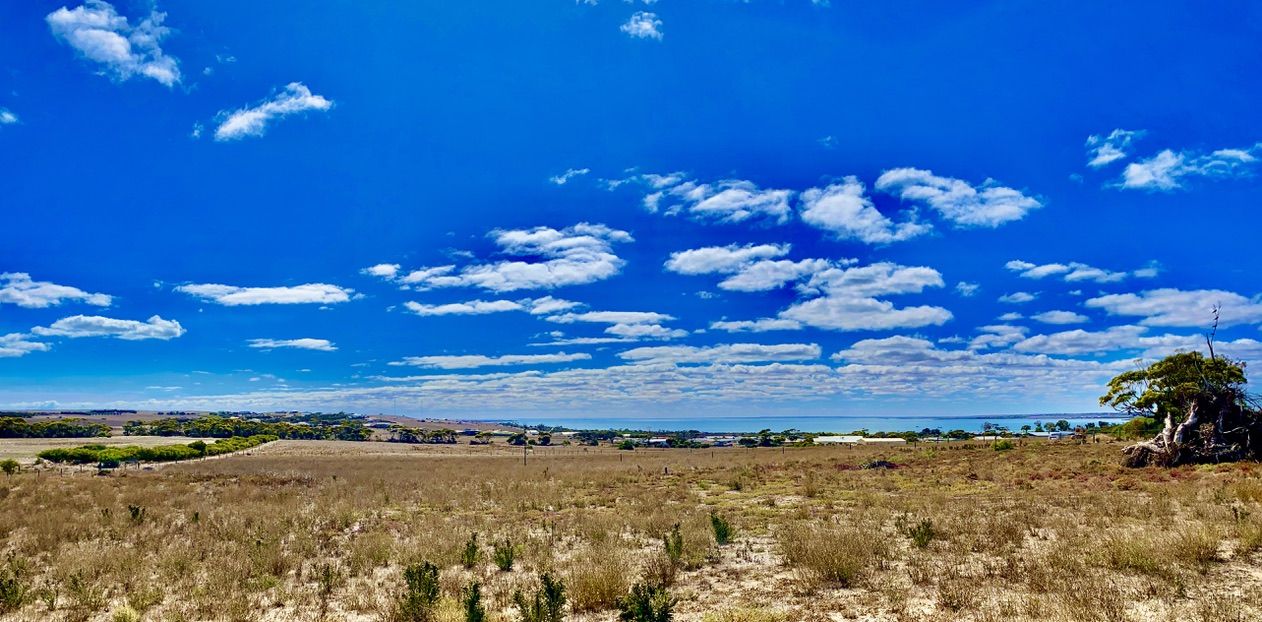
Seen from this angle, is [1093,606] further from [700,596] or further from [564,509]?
[564,509]

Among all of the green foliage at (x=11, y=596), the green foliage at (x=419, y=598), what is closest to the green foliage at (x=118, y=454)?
the green foliage at (x=11, y=596)

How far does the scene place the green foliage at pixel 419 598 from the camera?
9688 mm

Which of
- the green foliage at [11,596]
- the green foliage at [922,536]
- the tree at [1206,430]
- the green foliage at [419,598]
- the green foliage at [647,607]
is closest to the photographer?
the green foliage at [647,607]

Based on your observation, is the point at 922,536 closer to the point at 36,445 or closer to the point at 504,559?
the point at 504,559

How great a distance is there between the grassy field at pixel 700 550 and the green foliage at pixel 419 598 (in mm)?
297

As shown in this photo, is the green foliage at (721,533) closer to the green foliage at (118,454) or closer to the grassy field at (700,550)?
the grassy field at (700,550)

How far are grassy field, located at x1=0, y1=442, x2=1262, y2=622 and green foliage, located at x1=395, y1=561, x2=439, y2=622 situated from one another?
0.97 ft

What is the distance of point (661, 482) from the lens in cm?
3425

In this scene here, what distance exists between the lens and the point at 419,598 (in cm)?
988

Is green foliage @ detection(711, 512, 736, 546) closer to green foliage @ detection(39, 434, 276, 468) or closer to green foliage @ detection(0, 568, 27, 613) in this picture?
green foliage @ detection(0, 568, 27, 613)

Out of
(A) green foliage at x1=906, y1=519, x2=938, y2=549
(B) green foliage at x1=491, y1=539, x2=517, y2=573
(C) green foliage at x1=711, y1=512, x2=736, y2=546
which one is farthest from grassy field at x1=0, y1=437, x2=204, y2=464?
(A) green foliage at x1=906, y1=519, x2=938, y2=549

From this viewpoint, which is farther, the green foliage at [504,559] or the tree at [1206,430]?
the tree at [1206,430]

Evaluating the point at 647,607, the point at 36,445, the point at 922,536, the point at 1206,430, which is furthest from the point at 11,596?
the point at 36,445

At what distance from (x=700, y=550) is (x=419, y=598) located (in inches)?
253
